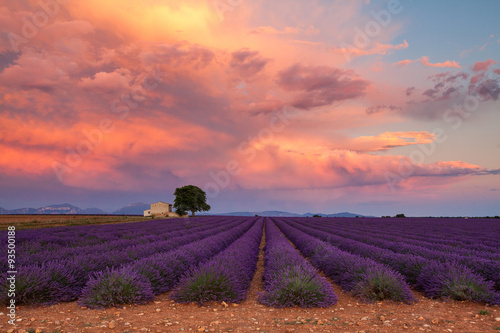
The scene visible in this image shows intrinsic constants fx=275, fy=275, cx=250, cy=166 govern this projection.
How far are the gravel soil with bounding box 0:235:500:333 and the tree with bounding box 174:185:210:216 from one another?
2497 inches

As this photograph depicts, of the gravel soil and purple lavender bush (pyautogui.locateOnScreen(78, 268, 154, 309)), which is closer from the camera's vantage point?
the gravel soil

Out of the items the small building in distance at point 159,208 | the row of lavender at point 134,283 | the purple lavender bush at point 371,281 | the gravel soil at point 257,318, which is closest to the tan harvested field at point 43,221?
the row of lavender at point 134,283

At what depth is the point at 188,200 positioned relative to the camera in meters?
66.8

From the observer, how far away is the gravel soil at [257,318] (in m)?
3.90

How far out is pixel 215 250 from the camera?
10734 mm

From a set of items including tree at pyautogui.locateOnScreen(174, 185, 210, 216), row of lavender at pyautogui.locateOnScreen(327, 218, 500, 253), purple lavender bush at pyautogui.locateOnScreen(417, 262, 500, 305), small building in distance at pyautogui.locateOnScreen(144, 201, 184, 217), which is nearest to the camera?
purple lavender bush at pyautogui.locateOnScreen(417, 262, 500, 305)

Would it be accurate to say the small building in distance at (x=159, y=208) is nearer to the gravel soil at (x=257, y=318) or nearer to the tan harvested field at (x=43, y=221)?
the tan harvested field at (x=43, y=221)

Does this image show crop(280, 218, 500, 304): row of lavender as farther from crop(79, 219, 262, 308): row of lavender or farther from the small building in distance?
the small building in distance

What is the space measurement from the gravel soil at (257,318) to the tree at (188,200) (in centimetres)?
6343

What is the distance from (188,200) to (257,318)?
6446 centimetres

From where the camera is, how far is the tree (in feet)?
219

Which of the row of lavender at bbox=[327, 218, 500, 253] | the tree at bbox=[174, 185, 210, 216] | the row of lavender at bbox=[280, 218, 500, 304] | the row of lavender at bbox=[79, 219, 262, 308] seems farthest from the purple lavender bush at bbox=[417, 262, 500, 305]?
the tree at bbox=[174, 185, 210, 216]

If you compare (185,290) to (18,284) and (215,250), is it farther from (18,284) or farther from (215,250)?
(215,250)

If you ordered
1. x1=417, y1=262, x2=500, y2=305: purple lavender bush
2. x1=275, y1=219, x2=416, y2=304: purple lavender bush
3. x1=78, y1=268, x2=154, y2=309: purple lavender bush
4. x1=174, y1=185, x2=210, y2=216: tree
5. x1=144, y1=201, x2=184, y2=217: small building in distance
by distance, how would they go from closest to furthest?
x1=78, y1=268, x2=154, y2=309: purple lavender bush → x1=417, y1=262, x2=500, y2=305: purple lavender bush → x1=275, y1=219, x2=416, y2=304: purple lavender bush → x1=174, y1=185, x2=210, y2=216: tree → x1=144, y1=201, x2=184, y2=217: small building in distance
